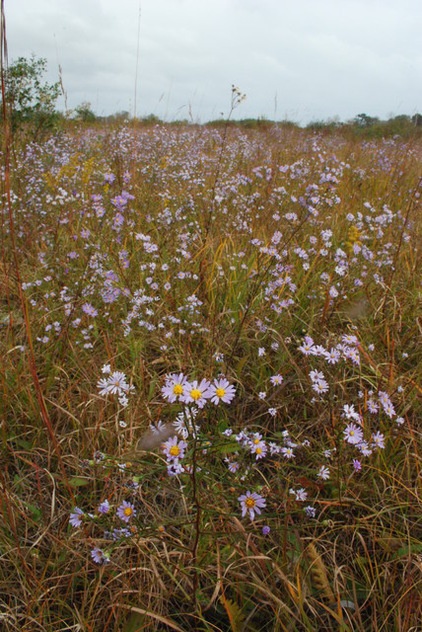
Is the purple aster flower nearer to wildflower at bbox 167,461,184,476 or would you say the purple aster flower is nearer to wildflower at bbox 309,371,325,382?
wildflower at bbox 167,461,184,476

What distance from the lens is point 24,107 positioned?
5645mm

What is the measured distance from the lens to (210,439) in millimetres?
958

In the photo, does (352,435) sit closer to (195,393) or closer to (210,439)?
(210,439)

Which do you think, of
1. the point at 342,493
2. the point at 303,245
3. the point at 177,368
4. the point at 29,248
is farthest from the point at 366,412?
the point at 29,248

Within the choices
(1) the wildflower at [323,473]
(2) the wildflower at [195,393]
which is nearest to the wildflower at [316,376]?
(1) the wildflower at [323,473]

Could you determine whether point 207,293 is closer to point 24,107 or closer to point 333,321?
point 333,321

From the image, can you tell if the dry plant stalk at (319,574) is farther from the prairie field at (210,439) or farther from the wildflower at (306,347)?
the wildflower at (306,347)

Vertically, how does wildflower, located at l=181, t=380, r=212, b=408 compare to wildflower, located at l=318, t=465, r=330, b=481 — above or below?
above

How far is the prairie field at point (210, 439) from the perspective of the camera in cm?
115

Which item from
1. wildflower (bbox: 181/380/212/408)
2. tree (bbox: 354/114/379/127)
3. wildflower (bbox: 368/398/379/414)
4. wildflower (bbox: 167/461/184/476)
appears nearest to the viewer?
wildflower (bbox: 181/380/212/408)

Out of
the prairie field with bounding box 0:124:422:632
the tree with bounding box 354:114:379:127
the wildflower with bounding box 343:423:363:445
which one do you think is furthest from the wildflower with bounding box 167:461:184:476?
the tree with bounding box 354:114:379:127

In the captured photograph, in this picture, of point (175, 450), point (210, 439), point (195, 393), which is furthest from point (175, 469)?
point (195, 393)

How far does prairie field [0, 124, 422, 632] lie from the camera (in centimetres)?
115

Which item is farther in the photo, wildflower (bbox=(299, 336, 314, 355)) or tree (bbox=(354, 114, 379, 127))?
tree (bbox=(354, 114, 379, 127))
